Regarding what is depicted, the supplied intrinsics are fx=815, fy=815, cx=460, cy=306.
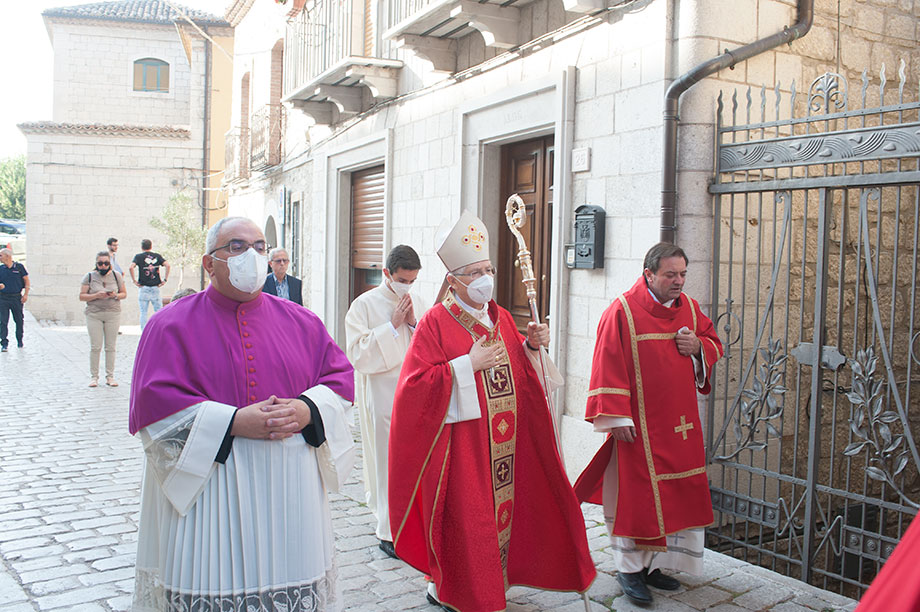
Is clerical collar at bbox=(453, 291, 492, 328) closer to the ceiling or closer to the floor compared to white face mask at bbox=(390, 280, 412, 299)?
closer to the floor

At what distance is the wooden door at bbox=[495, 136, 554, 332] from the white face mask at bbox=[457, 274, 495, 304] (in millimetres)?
2977

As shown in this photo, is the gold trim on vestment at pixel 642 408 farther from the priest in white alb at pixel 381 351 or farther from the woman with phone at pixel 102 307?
the woman with phone at pixel 102 307

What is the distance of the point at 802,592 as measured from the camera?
4.32 metres

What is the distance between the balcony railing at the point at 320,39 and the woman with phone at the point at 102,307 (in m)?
3.51

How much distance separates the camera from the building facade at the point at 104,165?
24.4 metres

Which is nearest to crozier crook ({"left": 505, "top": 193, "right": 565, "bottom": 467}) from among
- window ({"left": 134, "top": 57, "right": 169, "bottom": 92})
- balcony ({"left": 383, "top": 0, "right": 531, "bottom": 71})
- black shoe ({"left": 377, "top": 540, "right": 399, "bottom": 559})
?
black shoe ({"left": 377, "top": 540, "right": 399, "bottom": 559})

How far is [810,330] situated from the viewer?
580 centimetres

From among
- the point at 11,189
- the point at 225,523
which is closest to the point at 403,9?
the point at 225,523

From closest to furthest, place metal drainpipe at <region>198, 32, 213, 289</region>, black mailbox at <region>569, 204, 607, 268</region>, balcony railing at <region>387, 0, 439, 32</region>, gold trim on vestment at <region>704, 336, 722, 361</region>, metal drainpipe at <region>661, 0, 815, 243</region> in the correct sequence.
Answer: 1. gold trim on vestment at <region>704, 336, 722, 361</region>
2. metal drainpipe at <region>661, 0, 815, 243</region>
3. black mailbox at <region>569, 204, 607, 268</region>
4. balcony railing at <region>387, 0, 439, 32</region>
5. metal drainpipe at <region>198, 32, 213, 289</region>

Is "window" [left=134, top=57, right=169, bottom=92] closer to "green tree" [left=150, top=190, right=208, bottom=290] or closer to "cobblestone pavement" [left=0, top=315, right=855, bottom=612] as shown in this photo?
"green tree" [left=150, top=190, right=208, bottom=290]

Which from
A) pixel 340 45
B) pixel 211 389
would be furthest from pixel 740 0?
pixel 340 45

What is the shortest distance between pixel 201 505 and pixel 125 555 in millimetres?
2333

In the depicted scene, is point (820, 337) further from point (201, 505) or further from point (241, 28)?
point (241, 28)

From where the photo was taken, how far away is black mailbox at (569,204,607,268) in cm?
590
